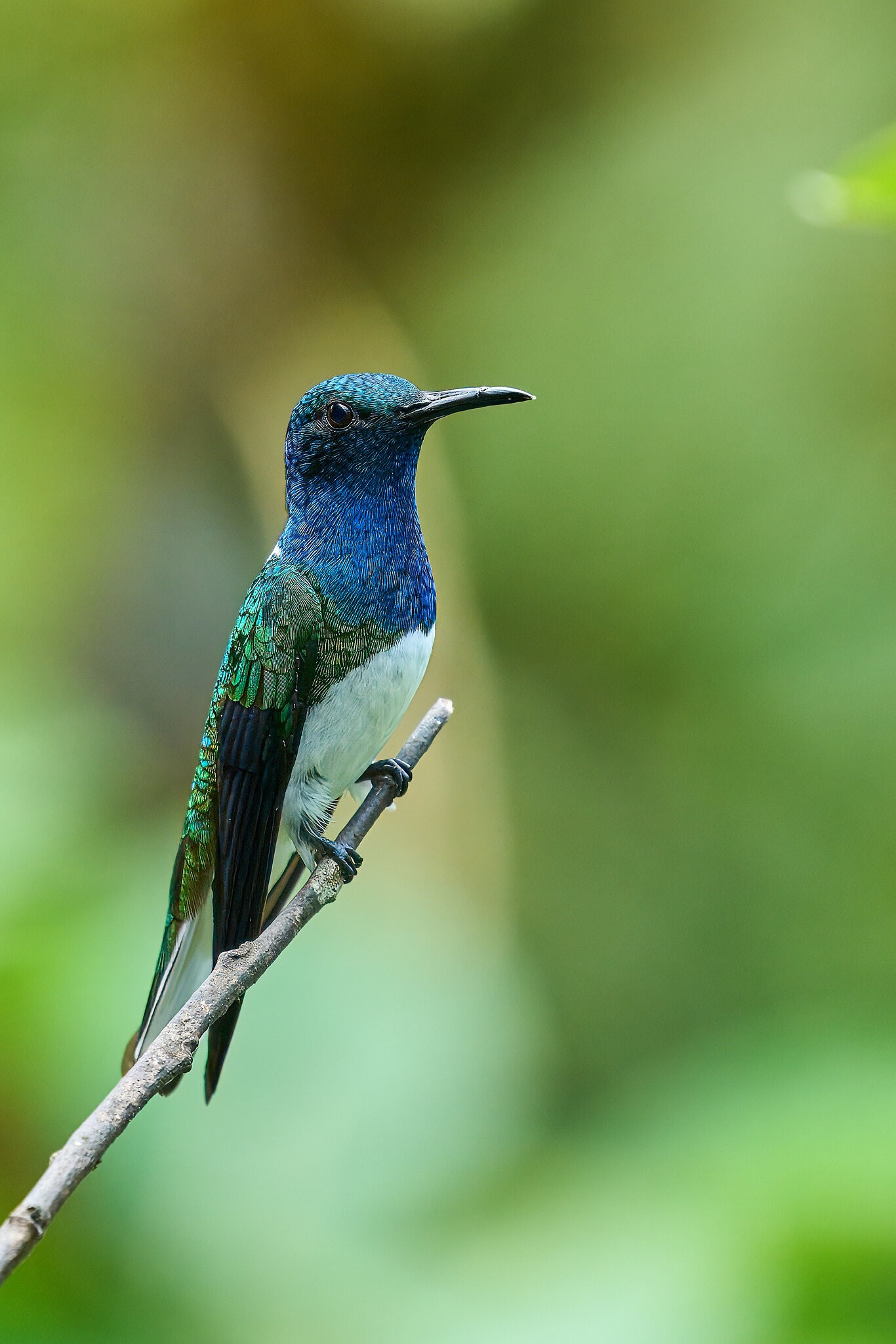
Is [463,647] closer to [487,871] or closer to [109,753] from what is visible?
[487,871]

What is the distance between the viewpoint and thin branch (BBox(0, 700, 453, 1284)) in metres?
0.77

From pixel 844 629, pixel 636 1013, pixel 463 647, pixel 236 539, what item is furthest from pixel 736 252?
pixel 636 1013

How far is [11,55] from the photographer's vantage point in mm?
4570

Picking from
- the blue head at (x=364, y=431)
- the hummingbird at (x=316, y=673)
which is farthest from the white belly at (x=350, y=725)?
the blue head at (x=364, y=431)

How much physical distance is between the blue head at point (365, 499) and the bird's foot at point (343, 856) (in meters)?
0.32

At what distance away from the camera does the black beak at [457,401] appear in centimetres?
146

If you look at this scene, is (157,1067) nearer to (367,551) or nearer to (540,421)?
(367,551)

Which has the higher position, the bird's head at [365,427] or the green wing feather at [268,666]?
the bird's head at [365,427]

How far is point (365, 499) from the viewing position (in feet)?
5.73

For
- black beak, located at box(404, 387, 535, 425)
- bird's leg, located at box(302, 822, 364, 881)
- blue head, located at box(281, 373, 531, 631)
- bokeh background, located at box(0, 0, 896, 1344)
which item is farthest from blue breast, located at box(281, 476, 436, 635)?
bokeh background, located at box(0, 0, 896, 1344)

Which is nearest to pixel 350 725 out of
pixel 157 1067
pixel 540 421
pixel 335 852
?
pixel 335 852

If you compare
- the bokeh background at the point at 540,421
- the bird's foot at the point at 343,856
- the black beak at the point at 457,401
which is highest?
the bokeh background at the point at 540,421

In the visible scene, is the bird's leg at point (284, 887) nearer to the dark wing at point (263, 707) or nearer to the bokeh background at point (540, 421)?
the dark wing at point (263, 707)

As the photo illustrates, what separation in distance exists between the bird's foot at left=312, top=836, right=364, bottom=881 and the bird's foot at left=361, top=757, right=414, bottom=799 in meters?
0.13
